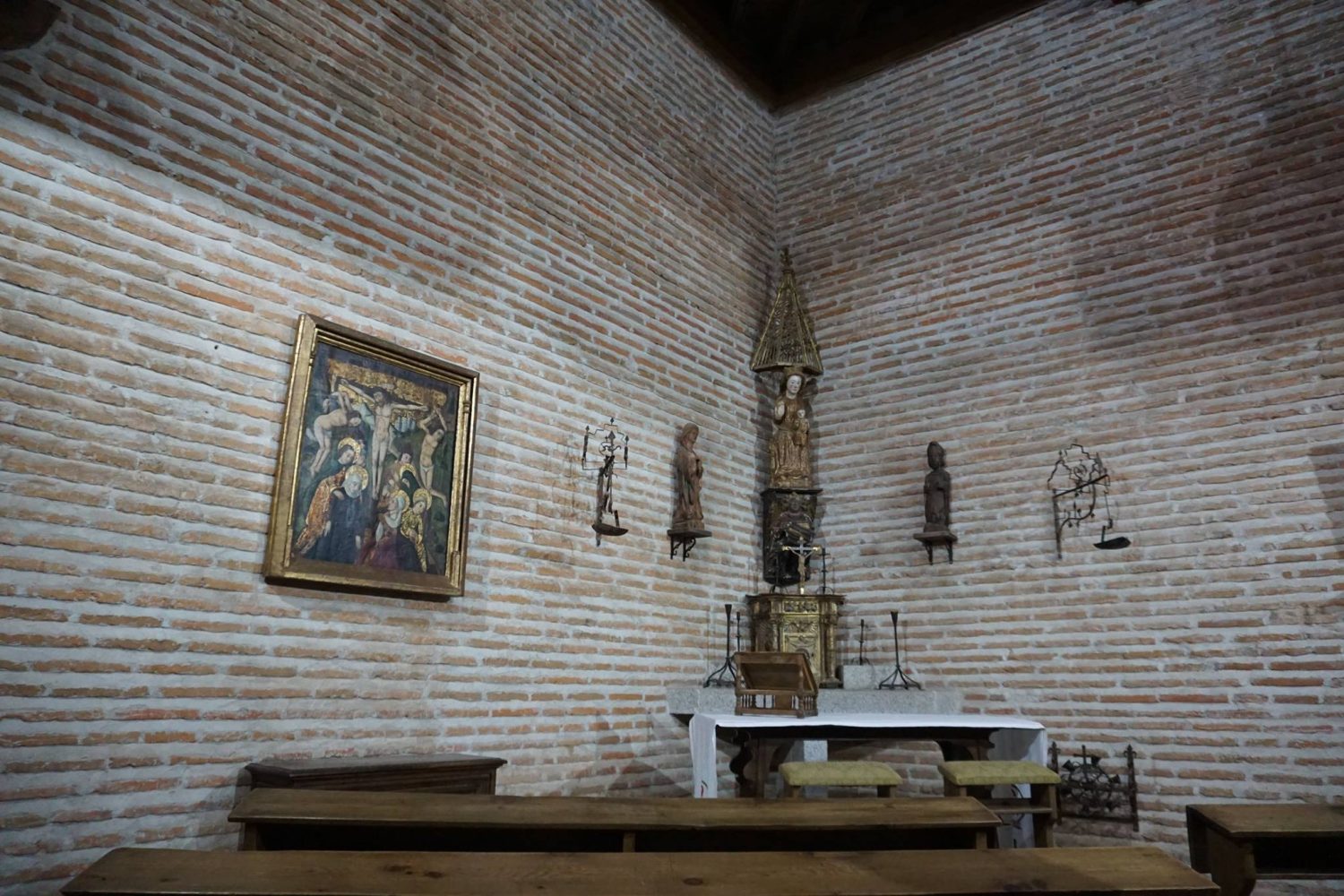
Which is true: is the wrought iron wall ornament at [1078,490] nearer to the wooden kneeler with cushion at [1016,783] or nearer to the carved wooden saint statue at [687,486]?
the wooden kneeler with cushion at [1016,783]

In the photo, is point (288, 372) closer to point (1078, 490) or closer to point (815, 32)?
point (1078, 490)

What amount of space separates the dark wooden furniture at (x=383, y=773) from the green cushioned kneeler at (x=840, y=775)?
1.56m

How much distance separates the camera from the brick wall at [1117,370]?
588cm

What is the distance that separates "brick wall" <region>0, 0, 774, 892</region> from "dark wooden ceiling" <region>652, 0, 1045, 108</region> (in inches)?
41.9

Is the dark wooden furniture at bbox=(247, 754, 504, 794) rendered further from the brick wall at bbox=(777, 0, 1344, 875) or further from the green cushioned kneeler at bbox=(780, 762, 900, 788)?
the brick wall at bbox=(777, 0, 1344, 875)

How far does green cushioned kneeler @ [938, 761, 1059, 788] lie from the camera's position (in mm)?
4977

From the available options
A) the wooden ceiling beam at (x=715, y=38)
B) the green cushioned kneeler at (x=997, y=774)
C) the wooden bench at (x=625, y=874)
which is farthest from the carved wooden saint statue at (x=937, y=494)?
the wooden bench at (x=625, y=874)

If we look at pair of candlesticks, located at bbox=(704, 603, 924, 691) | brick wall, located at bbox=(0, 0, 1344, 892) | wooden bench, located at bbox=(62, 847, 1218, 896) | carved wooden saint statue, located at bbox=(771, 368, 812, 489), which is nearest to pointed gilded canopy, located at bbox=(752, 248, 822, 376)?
carved wooden saint statue, located at bbox=(771, 368, 812, 489)

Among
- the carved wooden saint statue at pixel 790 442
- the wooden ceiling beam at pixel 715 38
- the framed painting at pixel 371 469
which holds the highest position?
the wooden ceiling beam at pixel 715 38

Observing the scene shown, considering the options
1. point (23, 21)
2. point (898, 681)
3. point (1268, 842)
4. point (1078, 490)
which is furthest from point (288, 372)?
point (1078, 490)

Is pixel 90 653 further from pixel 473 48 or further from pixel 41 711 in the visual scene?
pixel 473 48

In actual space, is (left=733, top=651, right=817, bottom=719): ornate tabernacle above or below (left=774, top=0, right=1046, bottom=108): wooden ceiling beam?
below

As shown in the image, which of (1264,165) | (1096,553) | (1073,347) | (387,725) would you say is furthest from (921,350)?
(387,725)

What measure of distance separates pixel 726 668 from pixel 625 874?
5.04 meters
